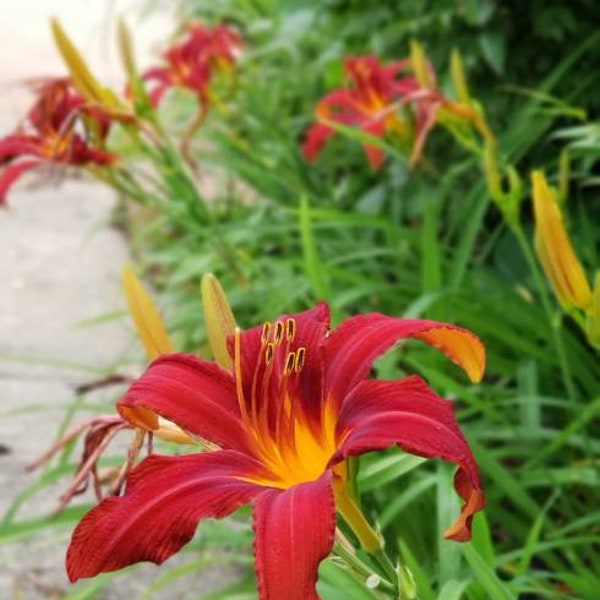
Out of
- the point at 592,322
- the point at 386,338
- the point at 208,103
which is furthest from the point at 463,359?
the point at 208,103

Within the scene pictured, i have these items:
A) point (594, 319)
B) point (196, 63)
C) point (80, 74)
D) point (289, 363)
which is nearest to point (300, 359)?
point (289, 363)

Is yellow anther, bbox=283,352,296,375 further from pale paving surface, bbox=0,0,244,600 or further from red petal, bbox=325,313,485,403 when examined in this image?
pale paving surface, bbox=0,0,244,600

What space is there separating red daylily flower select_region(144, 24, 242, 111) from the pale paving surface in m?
0.29

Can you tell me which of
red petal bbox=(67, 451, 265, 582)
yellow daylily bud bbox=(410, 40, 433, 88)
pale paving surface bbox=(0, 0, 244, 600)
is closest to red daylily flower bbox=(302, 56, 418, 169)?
yellow daylily bud bbox=(410, 40, 433, 88)

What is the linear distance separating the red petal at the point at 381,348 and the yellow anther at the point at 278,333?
4 cm

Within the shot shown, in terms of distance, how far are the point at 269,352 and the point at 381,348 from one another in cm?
9

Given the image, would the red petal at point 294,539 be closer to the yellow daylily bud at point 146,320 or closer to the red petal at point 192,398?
the red petal at point 192,398

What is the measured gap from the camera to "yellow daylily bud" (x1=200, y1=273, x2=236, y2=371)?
0.89 metres

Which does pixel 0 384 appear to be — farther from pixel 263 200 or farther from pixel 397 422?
pixel 397 422

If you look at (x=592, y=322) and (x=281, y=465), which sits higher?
(x=281, y=465)

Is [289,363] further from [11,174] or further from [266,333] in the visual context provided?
[11,174]

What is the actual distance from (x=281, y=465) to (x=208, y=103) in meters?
1.53

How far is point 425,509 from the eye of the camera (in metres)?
1.59

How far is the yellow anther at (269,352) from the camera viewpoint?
2.86 ft
